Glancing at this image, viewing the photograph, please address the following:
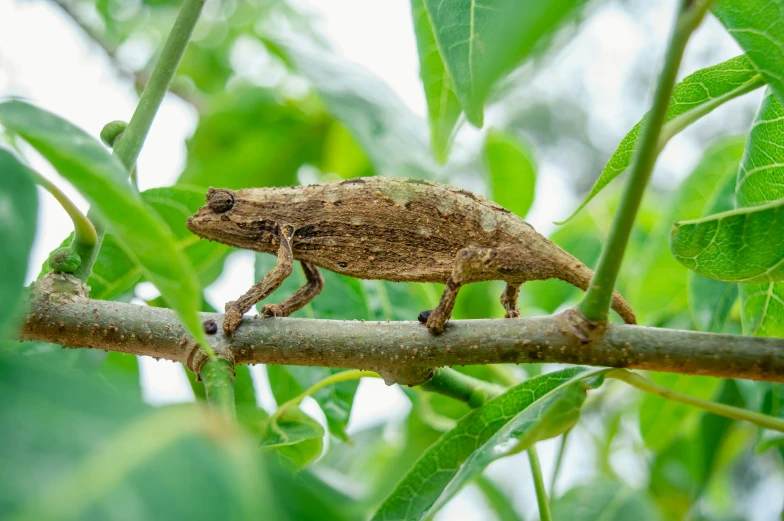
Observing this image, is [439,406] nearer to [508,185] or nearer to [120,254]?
[508,185]

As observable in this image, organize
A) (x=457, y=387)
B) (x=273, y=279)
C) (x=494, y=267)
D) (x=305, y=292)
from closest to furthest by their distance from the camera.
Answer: (x=457, y=387) < (x=494, y=267) < (x=273, y=279) < (x=305, y=292)

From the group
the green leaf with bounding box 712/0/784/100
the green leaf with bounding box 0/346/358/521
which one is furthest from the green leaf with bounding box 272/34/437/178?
the green leaf with bounding box 0/346/358/521

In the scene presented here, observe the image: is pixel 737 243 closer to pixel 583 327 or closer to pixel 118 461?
pixel 583 327

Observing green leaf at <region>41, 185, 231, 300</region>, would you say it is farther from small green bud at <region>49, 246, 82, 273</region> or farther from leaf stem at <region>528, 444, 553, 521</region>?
leaf stem at <region>528, 444, 553, 521</region>

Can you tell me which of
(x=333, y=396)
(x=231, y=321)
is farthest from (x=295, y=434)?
(x=231, y=321)

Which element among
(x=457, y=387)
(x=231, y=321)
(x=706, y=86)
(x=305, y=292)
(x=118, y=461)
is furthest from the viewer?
(x=305, y=292)
